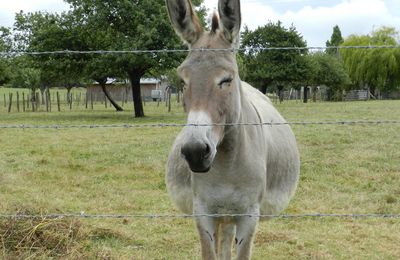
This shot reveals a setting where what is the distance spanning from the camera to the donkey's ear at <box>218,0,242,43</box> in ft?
9.68

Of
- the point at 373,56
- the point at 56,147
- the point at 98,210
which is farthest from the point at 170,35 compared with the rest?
the point at 373,56

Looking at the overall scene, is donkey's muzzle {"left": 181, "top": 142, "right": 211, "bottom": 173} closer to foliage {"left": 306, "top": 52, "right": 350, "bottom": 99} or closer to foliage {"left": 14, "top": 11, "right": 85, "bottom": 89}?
foliage {"left": 14, "top": 11, "right": 85, "bottom": 89}

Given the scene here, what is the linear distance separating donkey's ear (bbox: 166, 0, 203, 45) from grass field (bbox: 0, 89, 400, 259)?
8.83 feet

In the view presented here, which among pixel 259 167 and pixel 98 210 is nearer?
pixel 259 167

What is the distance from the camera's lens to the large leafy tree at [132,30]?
22.7 m

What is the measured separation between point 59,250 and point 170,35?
19.0m

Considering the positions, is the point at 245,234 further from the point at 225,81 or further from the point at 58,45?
the point at 58,45

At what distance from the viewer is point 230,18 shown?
9.96ft

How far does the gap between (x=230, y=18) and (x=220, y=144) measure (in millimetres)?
830

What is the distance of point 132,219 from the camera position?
6.60 m

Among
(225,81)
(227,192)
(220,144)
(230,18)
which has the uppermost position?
(230,18)

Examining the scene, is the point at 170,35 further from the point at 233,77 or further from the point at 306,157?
the point at 233,77

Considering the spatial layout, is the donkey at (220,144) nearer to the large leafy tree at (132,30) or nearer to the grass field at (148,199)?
the grass field at (148,199)

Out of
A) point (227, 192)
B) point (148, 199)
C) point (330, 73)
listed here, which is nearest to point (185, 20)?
point (227, 192)
